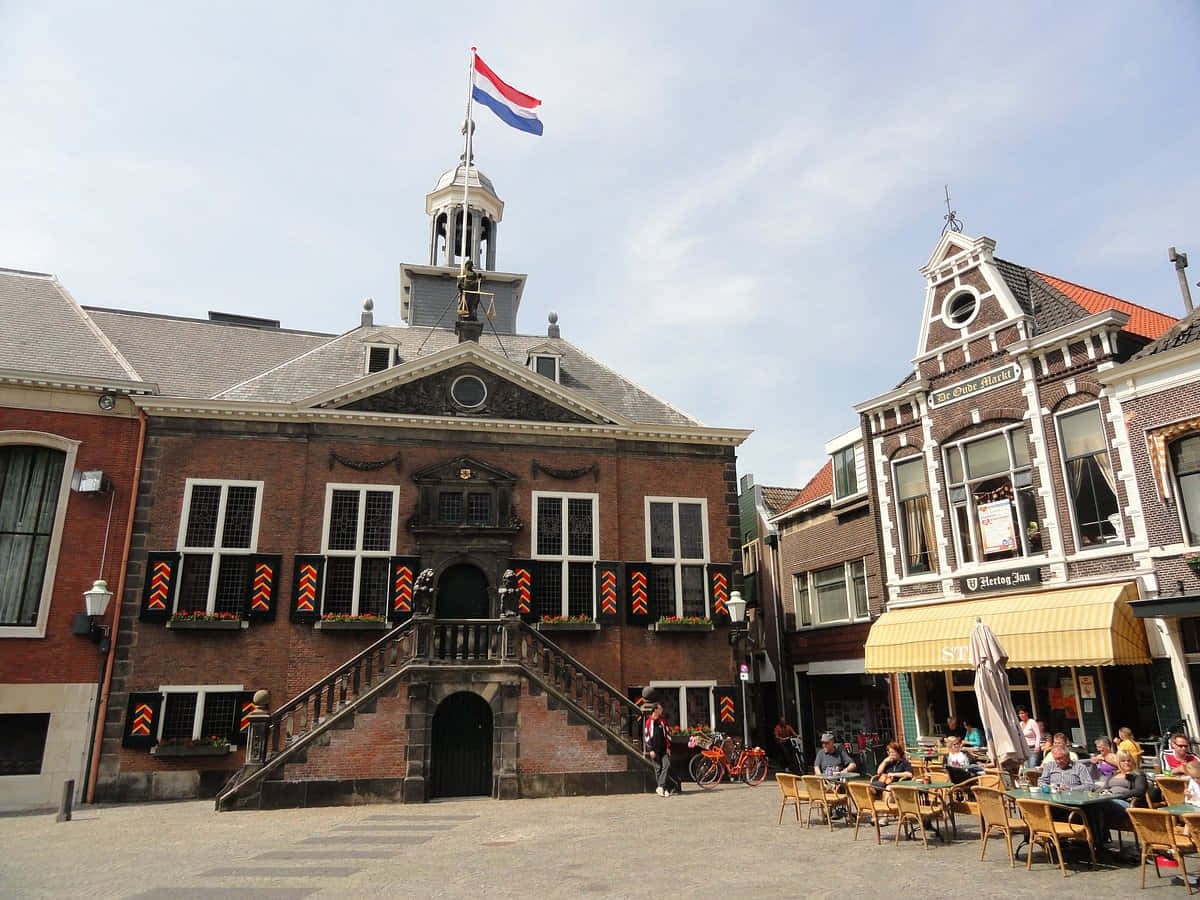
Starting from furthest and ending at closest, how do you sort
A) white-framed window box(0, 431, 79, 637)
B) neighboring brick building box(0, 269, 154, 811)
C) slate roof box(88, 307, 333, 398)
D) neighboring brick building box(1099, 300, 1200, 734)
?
slate roof box(88, 307, 333, 398)
white-framed window box(0, 431, 79, 637)
neighboring brick building box(0, 269, 154, 811)
neighboring brick building box(1099, 300, 1200, 734)

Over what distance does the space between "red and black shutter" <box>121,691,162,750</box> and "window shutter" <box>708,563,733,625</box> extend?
13.6 meters

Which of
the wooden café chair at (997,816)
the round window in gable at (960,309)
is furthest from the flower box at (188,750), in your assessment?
the round window in gable at (960,309)

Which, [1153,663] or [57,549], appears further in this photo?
[57,549]

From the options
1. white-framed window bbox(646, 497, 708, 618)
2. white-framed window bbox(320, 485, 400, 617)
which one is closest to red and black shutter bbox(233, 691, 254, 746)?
white-framed window bbox(320, 485, 400, 617)

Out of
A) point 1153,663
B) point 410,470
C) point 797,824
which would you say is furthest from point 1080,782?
point 410,470

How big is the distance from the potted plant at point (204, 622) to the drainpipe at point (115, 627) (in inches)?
49.4

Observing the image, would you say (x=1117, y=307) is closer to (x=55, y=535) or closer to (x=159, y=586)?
(x=159, y=586)

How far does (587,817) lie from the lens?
14.1 meters

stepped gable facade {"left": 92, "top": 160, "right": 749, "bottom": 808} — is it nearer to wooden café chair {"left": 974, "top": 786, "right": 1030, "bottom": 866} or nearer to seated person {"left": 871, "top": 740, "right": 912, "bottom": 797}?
seated person {"left": 871, "top": 740, "right": 912, "bottom": 797}

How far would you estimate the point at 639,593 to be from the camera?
2159 centimetres

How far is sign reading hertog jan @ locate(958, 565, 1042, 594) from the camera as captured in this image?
17109 millimetres

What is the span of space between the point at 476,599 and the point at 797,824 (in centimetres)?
1047

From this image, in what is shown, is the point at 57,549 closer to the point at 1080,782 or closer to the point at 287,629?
the point at 287,629

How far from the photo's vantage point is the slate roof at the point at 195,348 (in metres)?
22.7
